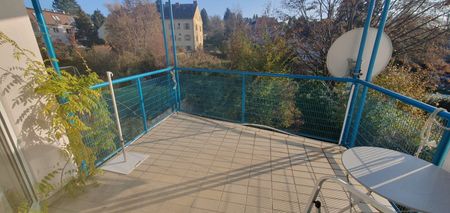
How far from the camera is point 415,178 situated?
0.97m

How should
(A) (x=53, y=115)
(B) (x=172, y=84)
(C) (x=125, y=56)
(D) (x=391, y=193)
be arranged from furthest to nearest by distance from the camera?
(C) (x=125, y=56) → (B) (x=172, y=84) → (A) (x=53, y=115) → (D) (x=391, y=193)

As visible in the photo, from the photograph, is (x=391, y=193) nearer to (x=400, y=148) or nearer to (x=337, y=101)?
(x=400, y=148)

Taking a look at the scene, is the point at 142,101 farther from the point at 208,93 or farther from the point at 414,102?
the point at 414,102

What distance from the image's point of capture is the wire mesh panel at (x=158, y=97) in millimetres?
3133

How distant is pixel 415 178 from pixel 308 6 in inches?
315

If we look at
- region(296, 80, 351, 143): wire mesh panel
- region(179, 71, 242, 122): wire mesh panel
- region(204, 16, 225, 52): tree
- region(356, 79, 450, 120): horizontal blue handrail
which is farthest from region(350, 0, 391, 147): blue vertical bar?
region(204, 16, 225, 52): tree

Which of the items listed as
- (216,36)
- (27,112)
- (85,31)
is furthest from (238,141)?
(216,36)

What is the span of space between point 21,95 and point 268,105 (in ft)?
10.4

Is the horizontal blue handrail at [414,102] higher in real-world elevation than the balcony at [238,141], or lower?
higher

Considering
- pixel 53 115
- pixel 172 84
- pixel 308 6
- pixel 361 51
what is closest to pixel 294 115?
pixel 361 51

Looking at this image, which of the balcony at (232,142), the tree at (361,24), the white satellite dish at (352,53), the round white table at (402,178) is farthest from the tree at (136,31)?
the round white table at (402,178)

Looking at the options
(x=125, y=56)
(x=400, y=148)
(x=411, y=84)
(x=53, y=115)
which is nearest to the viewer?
(x=53, y=115)

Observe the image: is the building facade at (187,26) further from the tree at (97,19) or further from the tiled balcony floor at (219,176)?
the tiled balcony floor at (219,176)

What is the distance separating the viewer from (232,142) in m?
2.84
